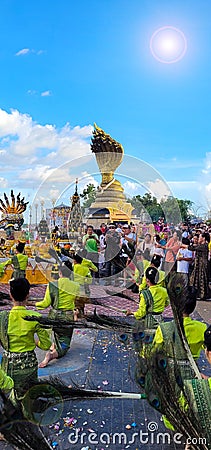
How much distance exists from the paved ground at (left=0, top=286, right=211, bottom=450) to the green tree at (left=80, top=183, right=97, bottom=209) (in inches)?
79.3

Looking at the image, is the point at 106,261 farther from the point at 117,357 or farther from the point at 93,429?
the point at 93,429

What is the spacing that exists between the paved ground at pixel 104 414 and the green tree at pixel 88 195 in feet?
6.61

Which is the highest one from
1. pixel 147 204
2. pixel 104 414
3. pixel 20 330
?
pixel 147 204

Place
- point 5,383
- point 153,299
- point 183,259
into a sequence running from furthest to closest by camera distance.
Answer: point 183,259, point 153,299, point 5,383

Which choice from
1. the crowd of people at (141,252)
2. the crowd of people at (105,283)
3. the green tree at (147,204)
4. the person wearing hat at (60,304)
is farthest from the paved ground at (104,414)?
the green tree at (147,204)

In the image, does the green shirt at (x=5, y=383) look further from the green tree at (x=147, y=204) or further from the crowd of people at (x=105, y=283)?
the green tree at (x=147, y=204)

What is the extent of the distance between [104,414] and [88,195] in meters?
2.88

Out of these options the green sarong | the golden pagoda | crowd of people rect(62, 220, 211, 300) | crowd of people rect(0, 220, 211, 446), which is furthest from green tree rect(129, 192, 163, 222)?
the green sarong

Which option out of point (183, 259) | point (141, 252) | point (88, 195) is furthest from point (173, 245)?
point (88, 195)

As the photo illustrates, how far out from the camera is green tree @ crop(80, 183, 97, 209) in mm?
5756

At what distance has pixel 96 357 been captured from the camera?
579 cm

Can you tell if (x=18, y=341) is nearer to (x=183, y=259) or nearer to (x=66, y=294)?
(x=66, y=294)

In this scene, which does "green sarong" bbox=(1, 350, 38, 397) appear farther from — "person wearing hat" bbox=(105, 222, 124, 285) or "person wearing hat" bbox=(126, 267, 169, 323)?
"person wearing hat" bbox=(105, 222, 124, 285)

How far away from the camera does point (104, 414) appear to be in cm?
415
